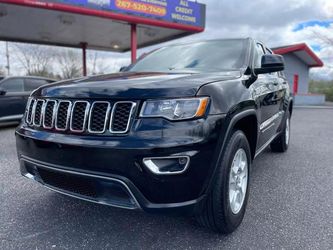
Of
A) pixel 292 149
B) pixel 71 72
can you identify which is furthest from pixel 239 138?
pixel 71 72

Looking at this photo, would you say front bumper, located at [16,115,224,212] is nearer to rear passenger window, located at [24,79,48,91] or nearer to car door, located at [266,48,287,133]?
car door, located at [266,48,287,133]

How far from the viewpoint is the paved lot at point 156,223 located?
2.26 metres

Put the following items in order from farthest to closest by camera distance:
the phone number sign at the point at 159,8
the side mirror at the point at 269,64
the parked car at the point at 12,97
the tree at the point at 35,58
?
the tree at the point at 35,58 < the phone number sign at the point at 159,8 < the parked car at the point at 12,97 < the side mirror at the point at 269,64

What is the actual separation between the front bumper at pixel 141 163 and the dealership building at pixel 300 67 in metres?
19.6

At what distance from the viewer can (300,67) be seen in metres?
23.2

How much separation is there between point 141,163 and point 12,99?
6.80 metres

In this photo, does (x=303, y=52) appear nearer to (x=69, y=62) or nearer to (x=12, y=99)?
(x=12, y=99)

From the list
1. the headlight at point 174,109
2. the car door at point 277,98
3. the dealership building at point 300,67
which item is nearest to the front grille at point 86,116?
the headlight at point 174,109

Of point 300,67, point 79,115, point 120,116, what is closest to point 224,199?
point 120,116

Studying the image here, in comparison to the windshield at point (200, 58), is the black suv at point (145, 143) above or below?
below

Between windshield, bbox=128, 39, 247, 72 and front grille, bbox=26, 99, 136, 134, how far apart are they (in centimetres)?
117

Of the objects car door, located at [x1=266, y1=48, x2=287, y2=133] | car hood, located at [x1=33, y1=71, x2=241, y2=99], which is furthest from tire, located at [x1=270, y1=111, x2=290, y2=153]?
car hood, located at [x1=33, y1=71, x2=241, y2=99]

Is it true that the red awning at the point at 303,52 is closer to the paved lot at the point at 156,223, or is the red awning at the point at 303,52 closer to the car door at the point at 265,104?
the car door at the point at 265,104

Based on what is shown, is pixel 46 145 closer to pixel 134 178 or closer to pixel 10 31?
pixel 134 178
